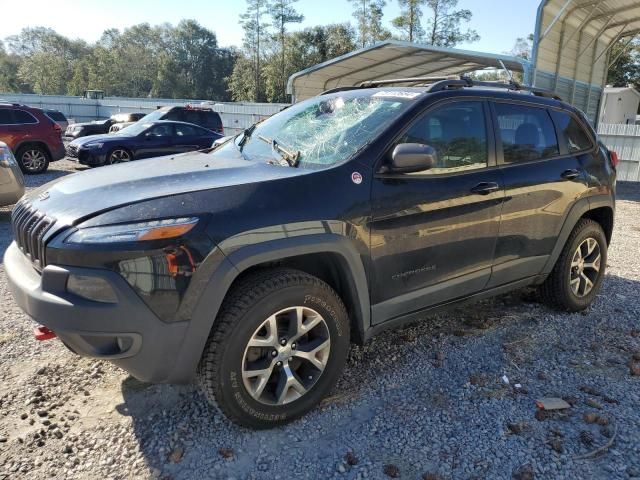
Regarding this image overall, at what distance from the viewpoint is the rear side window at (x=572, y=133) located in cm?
406

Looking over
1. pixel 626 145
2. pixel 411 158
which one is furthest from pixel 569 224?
pixel 626 145

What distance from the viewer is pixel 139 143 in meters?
12.6

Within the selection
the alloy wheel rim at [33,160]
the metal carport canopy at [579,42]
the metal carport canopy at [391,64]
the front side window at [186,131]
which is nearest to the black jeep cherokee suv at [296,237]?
the front side window at [186,131]

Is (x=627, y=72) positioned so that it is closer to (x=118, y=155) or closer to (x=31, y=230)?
(x=118, y=155)

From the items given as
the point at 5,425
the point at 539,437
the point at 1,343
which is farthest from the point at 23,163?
the point at 539,437

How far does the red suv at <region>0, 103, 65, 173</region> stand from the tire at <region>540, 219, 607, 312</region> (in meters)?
12.1

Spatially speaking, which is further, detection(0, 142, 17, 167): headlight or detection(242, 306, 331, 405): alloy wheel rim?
detection(0, 142, 17, 167): headlight

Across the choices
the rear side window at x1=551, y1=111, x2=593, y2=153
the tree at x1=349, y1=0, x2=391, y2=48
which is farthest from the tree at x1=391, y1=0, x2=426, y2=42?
the rear side window at x1=551, y1=111, x2=593, y2=153

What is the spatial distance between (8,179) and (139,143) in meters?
6.19

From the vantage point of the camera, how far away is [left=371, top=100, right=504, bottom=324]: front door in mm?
2879

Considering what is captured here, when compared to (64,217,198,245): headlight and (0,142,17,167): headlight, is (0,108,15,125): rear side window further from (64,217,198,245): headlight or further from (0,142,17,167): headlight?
A: (64,217,198,245): headlight

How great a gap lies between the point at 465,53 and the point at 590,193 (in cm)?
1129

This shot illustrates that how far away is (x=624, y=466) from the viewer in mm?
2459

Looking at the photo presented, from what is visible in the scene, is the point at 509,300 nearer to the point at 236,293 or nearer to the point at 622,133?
the point at 236,293
